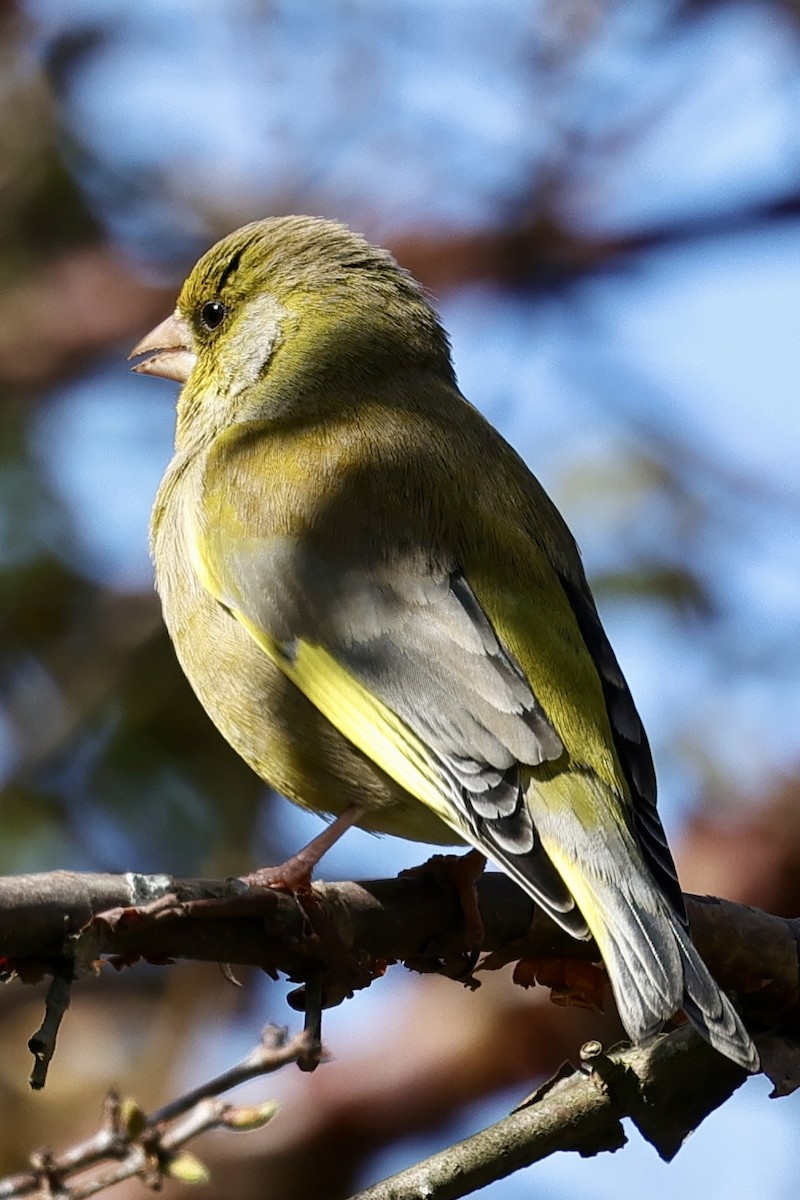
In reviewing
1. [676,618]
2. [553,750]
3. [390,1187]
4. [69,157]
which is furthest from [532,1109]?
[69,157]

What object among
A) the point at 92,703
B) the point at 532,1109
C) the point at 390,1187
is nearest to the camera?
the point at 390,1187

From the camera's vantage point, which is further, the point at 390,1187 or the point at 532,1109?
the point at 532,1109

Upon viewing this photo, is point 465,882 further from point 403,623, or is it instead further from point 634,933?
point 403,623

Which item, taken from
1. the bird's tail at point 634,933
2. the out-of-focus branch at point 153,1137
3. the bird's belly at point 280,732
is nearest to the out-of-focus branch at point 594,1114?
the bird's tail at point 634,933

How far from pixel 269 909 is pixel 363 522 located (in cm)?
140

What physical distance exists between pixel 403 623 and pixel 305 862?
1.81 ft

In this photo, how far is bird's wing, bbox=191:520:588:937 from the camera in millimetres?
3205

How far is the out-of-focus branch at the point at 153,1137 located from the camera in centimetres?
167

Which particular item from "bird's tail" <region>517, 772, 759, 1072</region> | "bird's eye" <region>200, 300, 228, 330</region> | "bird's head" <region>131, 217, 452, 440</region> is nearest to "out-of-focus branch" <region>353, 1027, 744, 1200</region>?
"bird's tail" <region>517, 772, 759, 1072</region>

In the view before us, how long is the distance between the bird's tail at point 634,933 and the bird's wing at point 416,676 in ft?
0.17

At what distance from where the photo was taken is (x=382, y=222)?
303 inches

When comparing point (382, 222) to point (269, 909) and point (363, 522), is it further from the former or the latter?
point (269, 909)

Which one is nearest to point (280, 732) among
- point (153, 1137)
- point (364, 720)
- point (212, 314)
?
point (364, 720)

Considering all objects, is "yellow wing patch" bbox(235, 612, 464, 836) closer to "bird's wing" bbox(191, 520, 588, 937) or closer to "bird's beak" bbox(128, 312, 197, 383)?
"bird's wing" bbox(191, 520, 588, 937)
